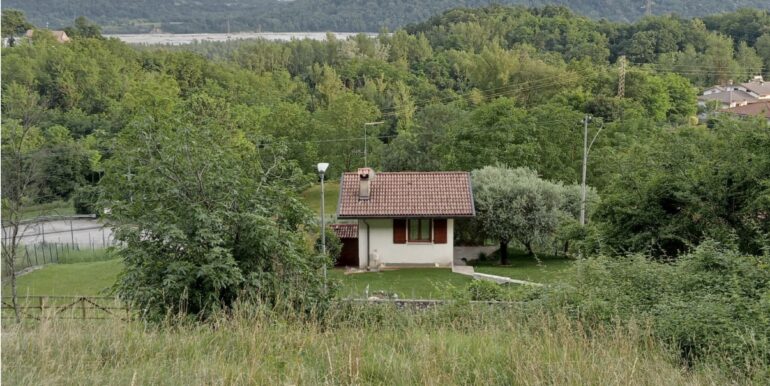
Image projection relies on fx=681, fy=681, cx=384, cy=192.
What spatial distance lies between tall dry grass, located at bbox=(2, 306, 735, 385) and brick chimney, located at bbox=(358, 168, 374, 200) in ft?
56.2

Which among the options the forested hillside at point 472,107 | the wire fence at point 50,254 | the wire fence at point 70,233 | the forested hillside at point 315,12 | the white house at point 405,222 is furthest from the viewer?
the forested hillside at point 315,12

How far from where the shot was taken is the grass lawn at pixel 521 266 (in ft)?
68.6

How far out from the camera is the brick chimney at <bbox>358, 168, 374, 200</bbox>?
22.8 meters

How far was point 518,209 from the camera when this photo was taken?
22.9 meters

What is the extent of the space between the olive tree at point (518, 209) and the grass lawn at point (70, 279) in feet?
38.9

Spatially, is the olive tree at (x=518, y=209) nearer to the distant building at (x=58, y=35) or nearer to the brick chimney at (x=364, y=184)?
the brick chimney at (x=364, y=184)

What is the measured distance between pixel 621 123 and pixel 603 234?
23.8m

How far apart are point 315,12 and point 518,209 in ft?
562

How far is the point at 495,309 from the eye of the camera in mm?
6695

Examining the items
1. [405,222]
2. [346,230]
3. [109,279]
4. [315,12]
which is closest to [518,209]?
[405,222]

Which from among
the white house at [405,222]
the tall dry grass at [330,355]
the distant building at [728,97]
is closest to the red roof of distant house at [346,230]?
the white house at [405,222]

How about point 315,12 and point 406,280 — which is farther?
point 315,12

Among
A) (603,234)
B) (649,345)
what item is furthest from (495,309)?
(603,234)

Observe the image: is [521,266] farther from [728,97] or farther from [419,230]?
[728,97]
